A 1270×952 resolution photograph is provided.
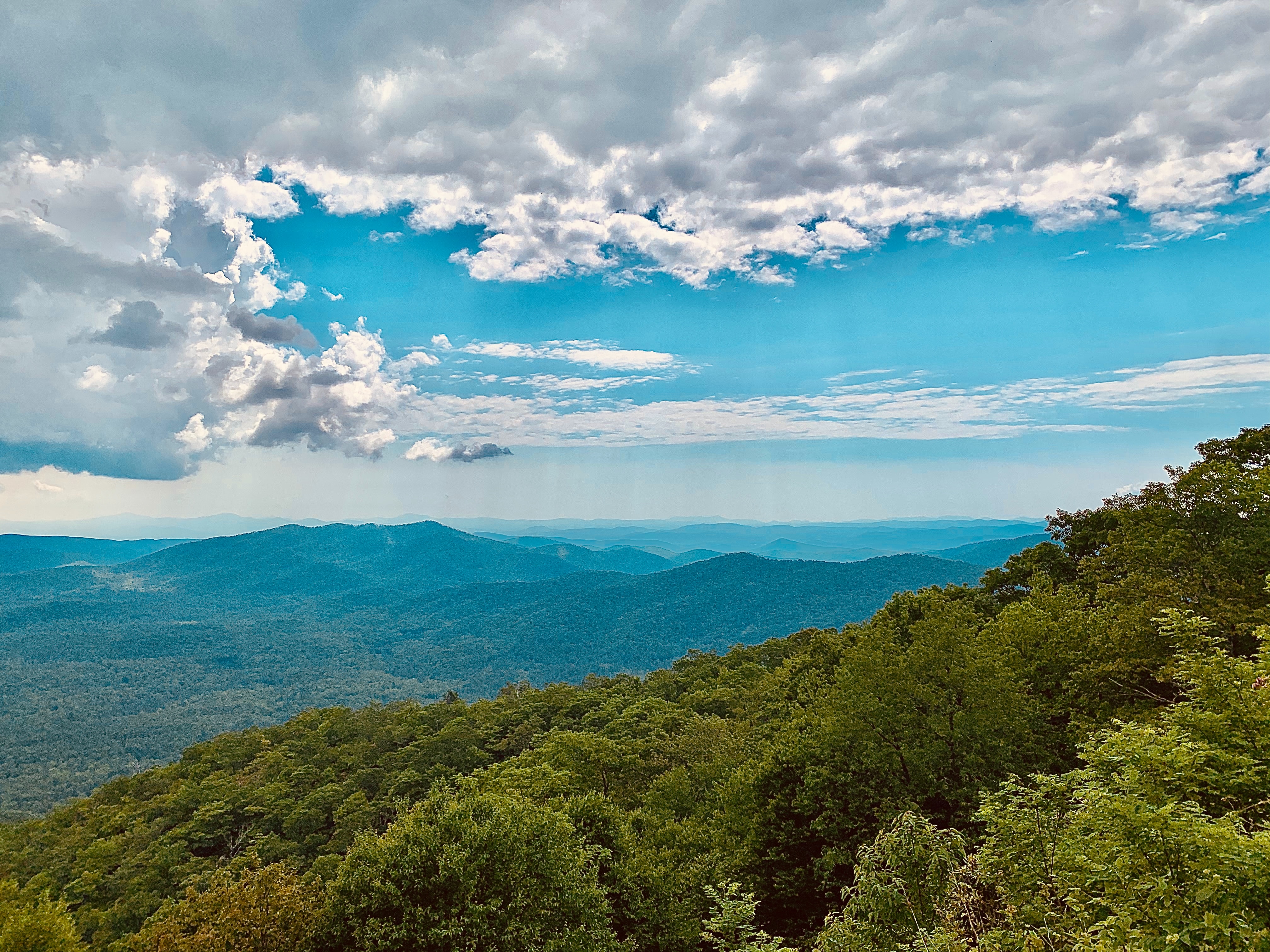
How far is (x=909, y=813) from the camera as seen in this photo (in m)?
11.7

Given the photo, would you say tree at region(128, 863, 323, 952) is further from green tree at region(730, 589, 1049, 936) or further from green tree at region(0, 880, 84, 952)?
green tree at region(730, 589, 1049, 936)

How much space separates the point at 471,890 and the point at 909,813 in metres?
15.2

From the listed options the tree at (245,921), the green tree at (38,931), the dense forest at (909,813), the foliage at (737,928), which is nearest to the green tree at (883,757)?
the dense forest at (909,813)

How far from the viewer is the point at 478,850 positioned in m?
21.1

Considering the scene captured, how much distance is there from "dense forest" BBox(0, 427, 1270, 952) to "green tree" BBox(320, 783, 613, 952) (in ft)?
0.28

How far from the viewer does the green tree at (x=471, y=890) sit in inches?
750

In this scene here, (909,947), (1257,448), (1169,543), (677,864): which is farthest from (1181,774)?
(1257,448)

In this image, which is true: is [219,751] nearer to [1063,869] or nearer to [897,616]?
[897,616]

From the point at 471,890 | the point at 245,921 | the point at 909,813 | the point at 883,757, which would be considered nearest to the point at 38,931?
the point at 245,921

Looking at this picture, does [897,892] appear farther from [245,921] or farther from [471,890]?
[245,921]

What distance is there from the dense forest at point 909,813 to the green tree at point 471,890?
3.4 inches

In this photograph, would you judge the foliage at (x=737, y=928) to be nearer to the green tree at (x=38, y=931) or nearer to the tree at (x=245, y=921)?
the tree at (x=245, y=921)

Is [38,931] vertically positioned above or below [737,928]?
below

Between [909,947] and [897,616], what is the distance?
1541 inches
